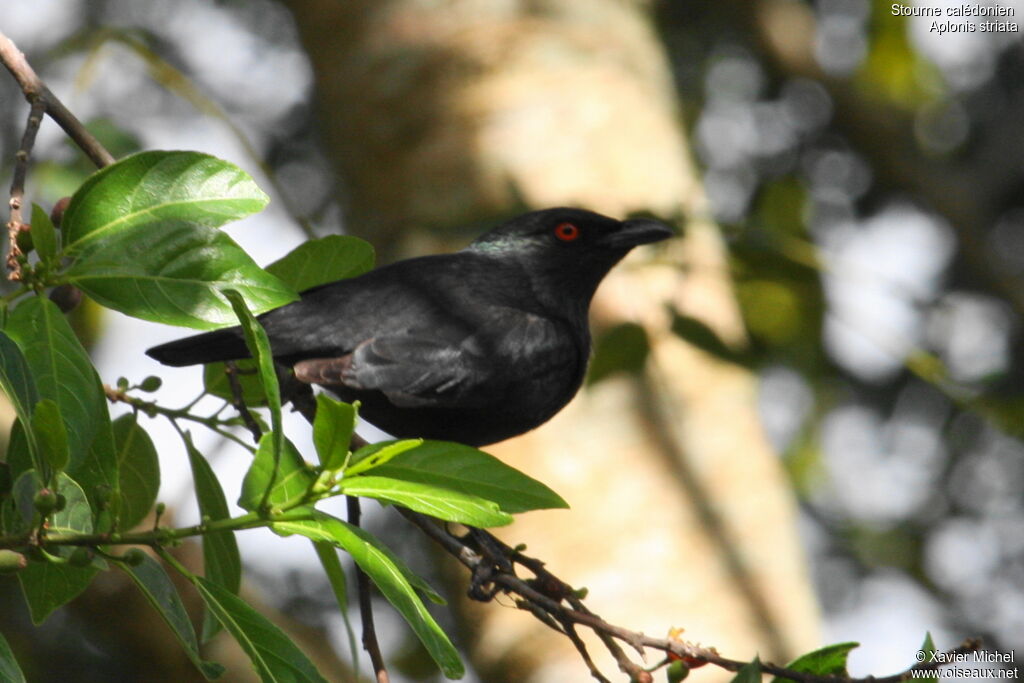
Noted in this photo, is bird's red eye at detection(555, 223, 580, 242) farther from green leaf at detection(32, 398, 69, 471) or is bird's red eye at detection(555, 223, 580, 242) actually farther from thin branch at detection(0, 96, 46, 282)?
green leaf at detection(32, 398, 69, 471)

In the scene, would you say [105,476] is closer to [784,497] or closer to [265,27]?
[784,497]

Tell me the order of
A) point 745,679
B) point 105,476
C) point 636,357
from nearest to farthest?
point 745,679
point 105,476
point 636,357

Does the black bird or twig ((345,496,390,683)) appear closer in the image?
twig ((345,496,390,683))

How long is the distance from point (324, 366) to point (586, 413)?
84.5 inches

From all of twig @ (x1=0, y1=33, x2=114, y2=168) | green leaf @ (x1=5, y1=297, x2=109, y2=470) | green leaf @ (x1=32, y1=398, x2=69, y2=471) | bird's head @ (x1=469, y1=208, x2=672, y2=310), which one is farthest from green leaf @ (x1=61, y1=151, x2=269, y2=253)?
bird's head @ (x1=469, y1=208, x2=672, y2=310)

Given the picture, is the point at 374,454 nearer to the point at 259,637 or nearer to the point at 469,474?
the point at 469,474

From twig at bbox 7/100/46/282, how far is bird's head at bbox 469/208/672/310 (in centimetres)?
217

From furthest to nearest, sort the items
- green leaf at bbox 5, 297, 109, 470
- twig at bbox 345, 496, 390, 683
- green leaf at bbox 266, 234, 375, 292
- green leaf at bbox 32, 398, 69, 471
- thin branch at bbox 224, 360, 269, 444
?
green leaf at bbox 266, 234, 375, 292
thin branch at bbox 224, 360, 269, 444
twig at bbox 345, 496, 390, 683
green leaf at bbox 5, 297, 109, 470
green leaf at bbox 32, 398, 69, 471

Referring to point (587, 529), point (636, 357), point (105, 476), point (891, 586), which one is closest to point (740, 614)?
point (587, 529)

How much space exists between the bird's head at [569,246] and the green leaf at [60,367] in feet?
7.71

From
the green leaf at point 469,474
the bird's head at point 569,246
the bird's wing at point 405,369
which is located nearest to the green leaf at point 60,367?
the green leaf at point 469,474

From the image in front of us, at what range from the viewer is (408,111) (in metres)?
5.75

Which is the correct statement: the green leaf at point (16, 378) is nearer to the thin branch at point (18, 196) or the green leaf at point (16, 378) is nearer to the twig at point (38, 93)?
the thin branch at point (18, 196)

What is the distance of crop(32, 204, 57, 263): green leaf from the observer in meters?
2.04
